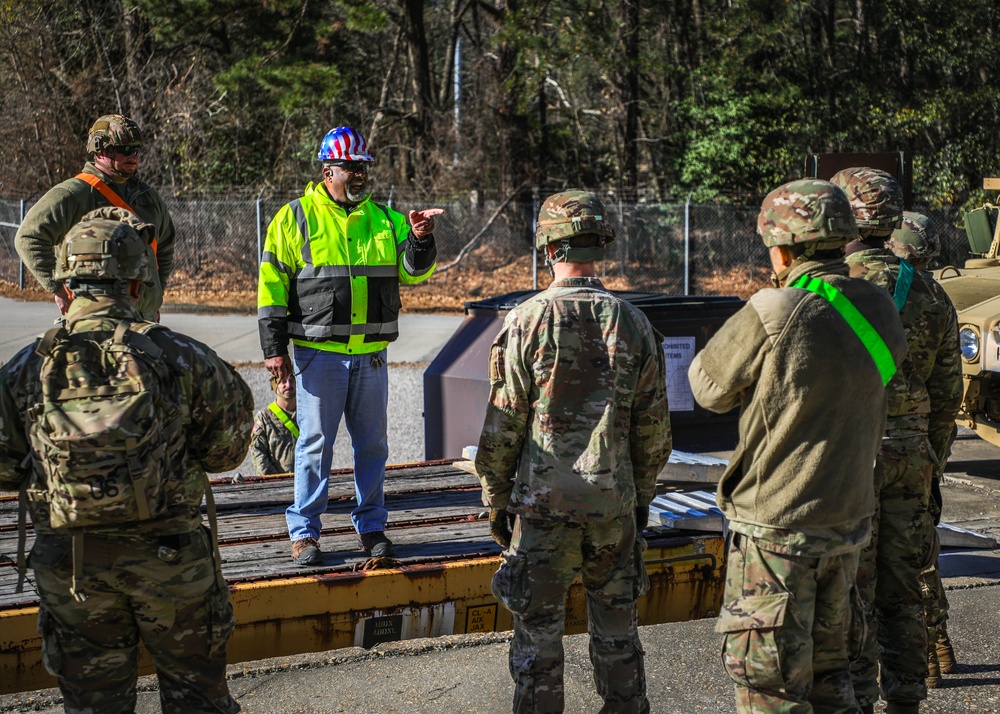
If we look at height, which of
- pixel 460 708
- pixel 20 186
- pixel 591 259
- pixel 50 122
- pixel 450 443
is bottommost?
pixel 460 708

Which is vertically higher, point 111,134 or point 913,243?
point 111,134

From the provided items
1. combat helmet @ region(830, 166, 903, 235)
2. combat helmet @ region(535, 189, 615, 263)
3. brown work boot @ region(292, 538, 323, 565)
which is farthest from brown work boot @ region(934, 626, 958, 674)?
brown work boot @ region(292, 538, 323, 565)

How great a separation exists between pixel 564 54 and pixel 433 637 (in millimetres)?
18979

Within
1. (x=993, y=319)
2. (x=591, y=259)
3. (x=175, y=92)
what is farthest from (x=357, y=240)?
(x=175, y=92)

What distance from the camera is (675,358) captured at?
768cm

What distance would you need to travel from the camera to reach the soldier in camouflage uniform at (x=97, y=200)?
4996mm

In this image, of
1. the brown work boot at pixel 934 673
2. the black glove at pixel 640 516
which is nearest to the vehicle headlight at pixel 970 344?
the brown work boot at pixel 934 673

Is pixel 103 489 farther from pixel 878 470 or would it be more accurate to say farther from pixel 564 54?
pixel 564 54

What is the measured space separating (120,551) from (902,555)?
2711 millimetres

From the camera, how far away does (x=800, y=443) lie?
322 centimetres

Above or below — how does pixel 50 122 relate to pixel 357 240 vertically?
above

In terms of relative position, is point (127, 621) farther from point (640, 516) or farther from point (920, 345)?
point (920, 345)

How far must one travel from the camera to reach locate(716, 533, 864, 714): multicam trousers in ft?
10.6

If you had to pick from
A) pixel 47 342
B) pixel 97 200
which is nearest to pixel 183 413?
pixel 47 342
